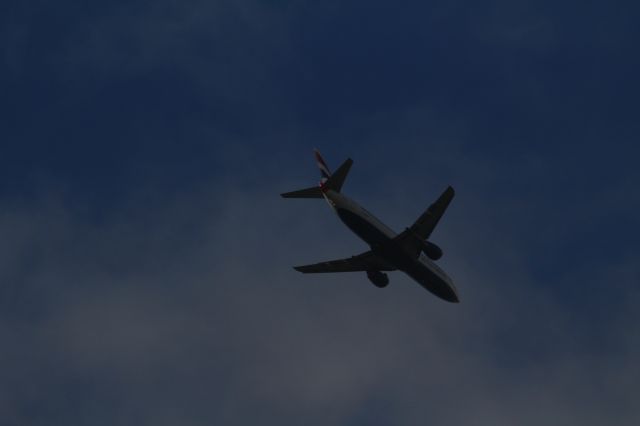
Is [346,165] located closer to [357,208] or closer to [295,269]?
[357,208]

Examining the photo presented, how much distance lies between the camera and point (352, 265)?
319 feet

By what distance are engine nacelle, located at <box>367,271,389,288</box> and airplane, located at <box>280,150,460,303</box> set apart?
1643mm

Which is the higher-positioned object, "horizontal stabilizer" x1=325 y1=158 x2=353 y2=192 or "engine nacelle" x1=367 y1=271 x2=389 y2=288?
"horizontal stabilizer" x1=325 y1=158 x2=353 y2=192

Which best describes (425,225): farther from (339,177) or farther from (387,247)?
(339,177)

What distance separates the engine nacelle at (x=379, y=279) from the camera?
95.2m

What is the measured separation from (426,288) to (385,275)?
4.32 m

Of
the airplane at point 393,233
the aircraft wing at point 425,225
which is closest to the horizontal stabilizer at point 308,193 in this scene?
the airplane at point 393,233

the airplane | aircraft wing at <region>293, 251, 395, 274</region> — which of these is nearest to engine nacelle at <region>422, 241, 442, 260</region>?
the airplane

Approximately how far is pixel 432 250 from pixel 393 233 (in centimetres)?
451

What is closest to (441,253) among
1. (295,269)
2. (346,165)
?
(346,165)

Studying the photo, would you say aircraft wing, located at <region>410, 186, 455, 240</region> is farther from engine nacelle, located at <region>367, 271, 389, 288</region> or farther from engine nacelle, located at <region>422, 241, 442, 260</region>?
engine nacelle, located at <region>367, 271, 389, 288</region>

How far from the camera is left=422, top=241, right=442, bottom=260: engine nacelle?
287 ft

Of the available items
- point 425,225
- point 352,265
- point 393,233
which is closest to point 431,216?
point 425,225

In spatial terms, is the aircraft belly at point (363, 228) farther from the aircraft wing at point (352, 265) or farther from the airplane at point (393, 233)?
the aircraft wing at point (352, 265)
